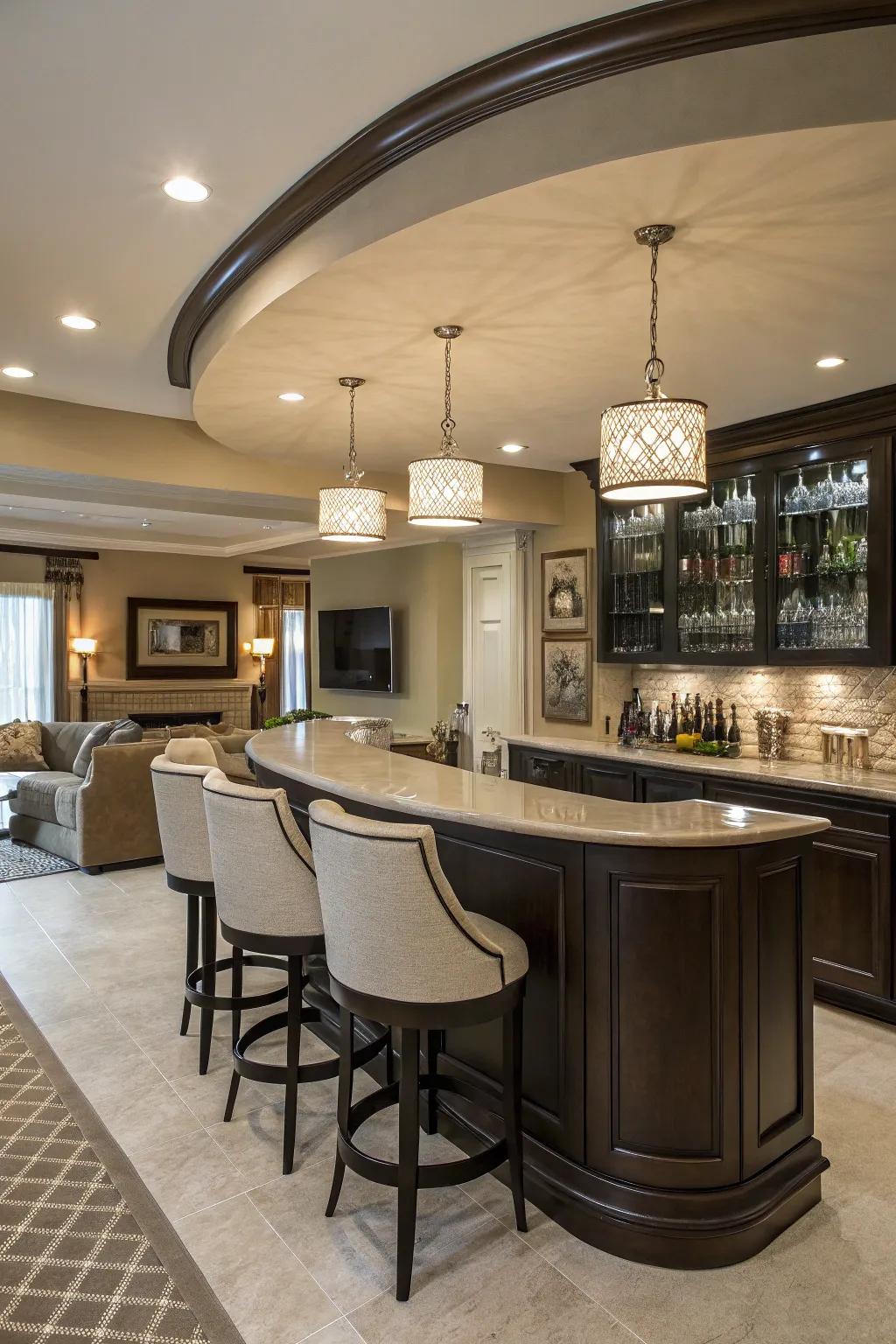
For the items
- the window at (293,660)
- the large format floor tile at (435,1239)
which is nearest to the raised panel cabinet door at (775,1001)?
the large format floor tile at (435,1239)

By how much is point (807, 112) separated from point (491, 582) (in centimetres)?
528

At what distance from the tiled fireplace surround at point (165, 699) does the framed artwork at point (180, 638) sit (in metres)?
0.16

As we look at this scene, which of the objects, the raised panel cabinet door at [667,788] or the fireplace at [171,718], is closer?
the raised panel cabinet door at [667,788]

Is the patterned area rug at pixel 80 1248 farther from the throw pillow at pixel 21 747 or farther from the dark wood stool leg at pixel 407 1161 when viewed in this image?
the throw pillow at pixel 21 747

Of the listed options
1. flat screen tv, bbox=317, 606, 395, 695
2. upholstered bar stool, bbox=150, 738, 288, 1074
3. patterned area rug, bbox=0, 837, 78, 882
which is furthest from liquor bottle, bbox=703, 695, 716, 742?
patterned area rug, bbox=0, 837, 78, 882

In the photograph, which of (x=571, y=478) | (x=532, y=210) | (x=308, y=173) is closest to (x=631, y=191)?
(x=532, y=210)

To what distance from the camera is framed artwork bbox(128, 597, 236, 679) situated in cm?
1112

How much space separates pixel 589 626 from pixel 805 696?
1.57 meters

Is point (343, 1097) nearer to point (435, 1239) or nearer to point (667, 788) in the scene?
point (435, 1239)

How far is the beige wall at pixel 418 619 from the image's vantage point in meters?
8.04

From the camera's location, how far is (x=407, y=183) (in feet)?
6.82

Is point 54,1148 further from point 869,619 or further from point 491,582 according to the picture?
point 491,582

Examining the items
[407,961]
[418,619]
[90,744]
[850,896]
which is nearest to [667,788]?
[850,896]

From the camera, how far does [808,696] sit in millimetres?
4660
